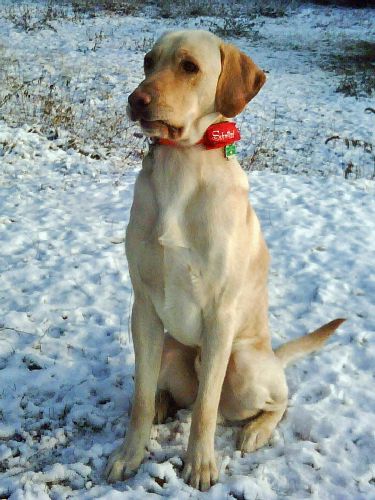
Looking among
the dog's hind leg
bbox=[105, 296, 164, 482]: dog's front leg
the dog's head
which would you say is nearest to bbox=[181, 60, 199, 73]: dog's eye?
the dog's head

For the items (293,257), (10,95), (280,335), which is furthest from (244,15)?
(280,335)

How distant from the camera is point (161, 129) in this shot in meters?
1.92

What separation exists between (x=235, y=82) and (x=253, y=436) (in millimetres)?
1523

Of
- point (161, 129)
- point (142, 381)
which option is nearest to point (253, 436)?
point (142, 381)

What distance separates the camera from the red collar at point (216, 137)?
6.67 ft

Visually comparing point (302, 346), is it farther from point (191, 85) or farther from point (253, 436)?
point (191, 85)

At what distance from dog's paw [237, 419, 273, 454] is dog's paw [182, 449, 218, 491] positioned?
23 centimetres

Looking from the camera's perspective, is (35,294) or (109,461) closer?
(109,461)

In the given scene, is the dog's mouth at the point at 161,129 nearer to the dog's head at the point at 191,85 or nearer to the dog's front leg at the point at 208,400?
the dog's head at the point at 191,85

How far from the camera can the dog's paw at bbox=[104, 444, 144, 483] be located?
220 centimetres

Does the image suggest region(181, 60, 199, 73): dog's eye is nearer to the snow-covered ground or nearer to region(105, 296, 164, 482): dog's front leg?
region(105, 296, 164, 482): dog's front leg

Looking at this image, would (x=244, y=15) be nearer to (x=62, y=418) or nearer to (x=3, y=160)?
(x=3, y=160)

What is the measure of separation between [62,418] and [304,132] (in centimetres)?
692

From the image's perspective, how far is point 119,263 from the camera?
3980 mm
